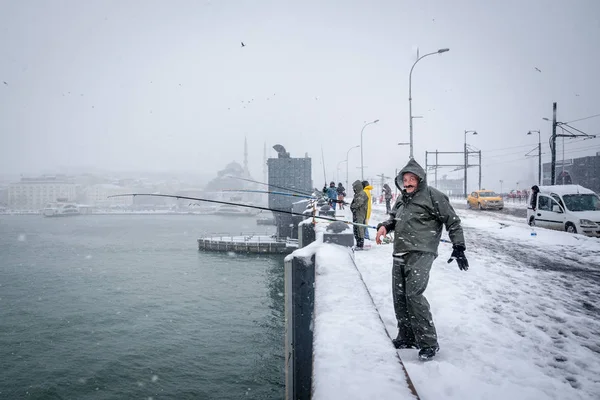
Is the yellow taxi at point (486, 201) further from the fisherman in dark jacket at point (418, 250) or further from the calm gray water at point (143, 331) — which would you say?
the fisherman in dark jacket at point (418, 250)

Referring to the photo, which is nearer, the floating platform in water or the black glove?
the black glove

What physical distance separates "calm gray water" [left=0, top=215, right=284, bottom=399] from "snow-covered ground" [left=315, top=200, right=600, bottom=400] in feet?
28.8

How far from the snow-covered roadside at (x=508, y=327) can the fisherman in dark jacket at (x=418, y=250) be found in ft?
0.76

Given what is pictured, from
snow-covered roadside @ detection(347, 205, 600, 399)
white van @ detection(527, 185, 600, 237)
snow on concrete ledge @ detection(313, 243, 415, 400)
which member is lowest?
snow-covered roadside @ detection(347, 205, 600, 399)

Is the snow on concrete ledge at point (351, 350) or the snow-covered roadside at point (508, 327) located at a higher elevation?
the snow on concrete ledge at point (351, 350)

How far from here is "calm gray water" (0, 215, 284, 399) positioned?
44.6 ft

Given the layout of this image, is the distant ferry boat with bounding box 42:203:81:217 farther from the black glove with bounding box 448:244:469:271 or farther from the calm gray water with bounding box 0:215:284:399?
the black glove with bounding box 448:244:469:271

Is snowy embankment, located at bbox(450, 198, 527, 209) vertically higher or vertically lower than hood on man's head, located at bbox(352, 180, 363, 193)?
lower

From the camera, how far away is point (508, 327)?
4113mm

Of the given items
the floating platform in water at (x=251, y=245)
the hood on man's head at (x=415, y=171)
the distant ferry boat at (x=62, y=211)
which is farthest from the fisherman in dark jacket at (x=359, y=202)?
the distant ferry boat at (x=62, y=211)

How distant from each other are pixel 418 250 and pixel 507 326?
198 cm

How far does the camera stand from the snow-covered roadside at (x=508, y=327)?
9.54 feet

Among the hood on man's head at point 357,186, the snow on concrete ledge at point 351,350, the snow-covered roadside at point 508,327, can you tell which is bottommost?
the snow-covered roadside at point 508,327

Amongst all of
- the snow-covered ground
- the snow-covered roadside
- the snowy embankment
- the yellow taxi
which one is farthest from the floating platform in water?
the snow-covered ground
